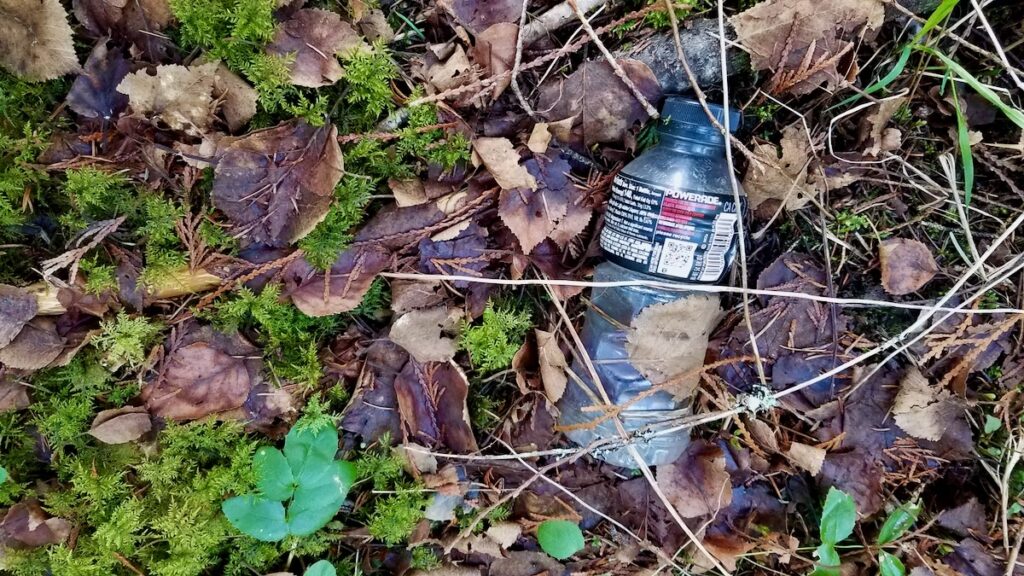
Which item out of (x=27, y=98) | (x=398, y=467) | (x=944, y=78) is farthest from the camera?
(x=398, y=467)

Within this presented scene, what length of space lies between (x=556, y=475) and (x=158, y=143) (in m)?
1.86

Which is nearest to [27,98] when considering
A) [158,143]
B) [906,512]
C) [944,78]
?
[158,143]

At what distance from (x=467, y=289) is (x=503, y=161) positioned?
485 mm

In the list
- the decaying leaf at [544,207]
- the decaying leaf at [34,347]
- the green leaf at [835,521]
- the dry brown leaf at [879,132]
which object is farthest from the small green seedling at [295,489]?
the dry brown leaf at [879,132]

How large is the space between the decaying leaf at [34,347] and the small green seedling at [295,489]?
2.44ft

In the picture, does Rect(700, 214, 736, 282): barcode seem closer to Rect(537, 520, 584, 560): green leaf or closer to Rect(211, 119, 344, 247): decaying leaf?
Rect(537, 520, 584, 560): green leaf

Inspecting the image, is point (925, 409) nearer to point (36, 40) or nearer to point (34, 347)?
point (34, 347)

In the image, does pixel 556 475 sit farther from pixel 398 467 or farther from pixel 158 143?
pixel 158 143

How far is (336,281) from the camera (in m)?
2.03

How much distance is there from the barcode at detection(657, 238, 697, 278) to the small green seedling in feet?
4.32

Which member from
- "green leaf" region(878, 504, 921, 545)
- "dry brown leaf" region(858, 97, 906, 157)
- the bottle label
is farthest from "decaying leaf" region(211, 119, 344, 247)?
"green leaf" region(878, 504, 921, 545)

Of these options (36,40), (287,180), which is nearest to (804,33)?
(287,180)

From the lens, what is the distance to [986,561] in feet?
7.32

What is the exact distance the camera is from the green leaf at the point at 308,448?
207cm
